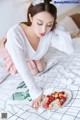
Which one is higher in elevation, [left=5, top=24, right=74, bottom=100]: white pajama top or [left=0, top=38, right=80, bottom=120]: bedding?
[left=5, top=24, right=74, bottom=100]: white pajama top

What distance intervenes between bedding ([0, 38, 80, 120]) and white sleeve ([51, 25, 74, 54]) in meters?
0.17

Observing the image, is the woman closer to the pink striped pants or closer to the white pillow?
the pink striped pants

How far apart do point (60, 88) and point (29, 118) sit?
0.28m

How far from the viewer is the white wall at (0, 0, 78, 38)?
2053 millimetres

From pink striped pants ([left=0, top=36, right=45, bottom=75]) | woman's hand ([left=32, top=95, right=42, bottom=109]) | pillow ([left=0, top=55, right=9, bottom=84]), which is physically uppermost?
pink striped pants ([left=0, top=36, right=45, bottom=75])

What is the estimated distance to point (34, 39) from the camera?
1338 millimetres

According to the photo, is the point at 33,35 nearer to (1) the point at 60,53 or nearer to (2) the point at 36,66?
(2) the point at 36,66

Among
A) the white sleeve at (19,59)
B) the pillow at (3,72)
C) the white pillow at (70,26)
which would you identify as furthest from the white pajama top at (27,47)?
the white pillow at (70,26)

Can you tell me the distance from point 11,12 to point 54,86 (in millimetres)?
1089

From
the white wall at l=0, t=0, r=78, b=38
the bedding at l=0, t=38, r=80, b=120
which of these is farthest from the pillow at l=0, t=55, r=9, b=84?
the white wall at l=0, t=0, r=78, b=38

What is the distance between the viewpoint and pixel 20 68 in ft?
3.86

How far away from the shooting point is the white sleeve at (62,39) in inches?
52.1

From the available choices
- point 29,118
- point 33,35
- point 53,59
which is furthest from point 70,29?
point 29,118

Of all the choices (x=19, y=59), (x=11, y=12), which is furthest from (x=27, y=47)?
(x=11, y=12)
